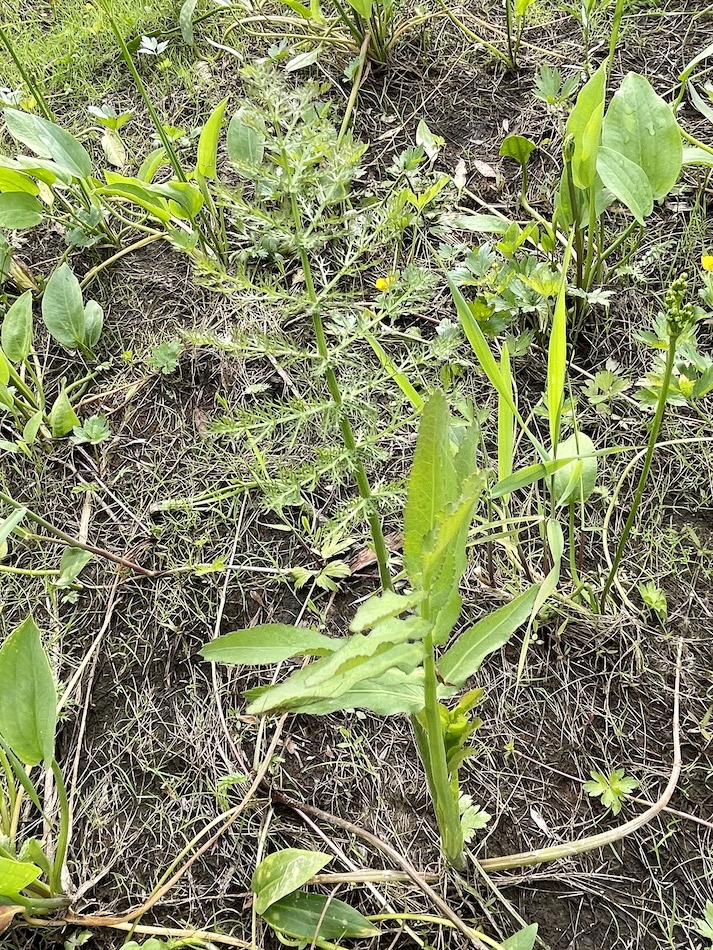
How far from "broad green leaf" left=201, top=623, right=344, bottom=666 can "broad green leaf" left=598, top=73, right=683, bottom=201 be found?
3.20 ft

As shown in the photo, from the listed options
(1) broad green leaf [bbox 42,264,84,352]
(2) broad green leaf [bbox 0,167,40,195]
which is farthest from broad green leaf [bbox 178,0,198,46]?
(1) broad green leaf [bbox 42,264,84,352]

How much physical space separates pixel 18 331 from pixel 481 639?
119cm

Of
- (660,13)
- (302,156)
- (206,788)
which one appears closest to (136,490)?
(206,788)

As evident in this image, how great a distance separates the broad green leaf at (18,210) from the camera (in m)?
1.72

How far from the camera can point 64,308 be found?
1.68 metres

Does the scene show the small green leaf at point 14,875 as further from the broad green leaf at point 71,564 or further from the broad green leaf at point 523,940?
the broad green leaf at point 523,940

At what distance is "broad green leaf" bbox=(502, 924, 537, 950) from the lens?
1007mm

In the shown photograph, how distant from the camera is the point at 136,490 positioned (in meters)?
1.57

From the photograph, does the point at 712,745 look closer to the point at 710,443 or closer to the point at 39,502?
the point at 710,443

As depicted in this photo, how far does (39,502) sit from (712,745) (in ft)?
4.40

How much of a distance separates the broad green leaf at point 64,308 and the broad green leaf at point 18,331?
0.07 m

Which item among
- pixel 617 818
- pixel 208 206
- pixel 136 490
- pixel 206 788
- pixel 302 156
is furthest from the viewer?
pixel 208 206

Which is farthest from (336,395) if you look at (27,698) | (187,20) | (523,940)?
(187,20)

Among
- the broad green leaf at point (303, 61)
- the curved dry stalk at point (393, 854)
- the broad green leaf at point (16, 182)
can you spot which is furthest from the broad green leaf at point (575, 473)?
the broad green leaf at point (16, 182)
